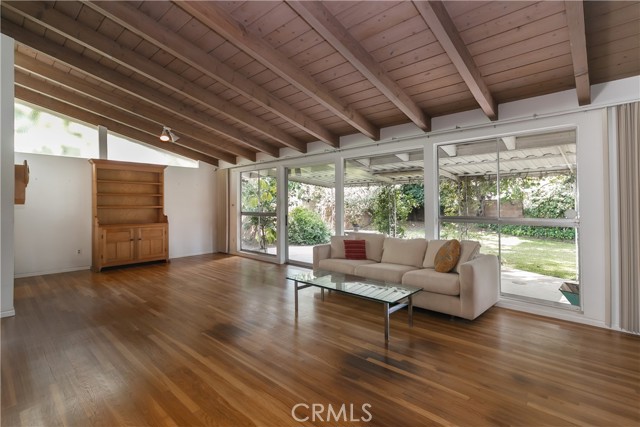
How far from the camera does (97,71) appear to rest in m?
3.92

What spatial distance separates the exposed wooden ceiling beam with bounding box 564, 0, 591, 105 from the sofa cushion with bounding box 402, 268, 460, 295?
219 cm

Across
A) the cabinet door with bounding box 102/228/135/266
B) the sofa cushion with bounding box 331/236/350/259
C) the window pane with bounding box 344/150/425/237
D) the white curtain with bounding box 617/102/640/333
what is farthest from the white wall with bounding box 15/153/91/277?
the white curtain with bounding box 617/102/640/333

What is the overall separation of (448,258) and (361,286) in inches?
43.7

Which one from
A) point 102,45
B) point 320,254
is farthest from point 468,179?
point 102,45

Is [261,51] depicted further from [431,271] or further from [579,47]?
[431,271]

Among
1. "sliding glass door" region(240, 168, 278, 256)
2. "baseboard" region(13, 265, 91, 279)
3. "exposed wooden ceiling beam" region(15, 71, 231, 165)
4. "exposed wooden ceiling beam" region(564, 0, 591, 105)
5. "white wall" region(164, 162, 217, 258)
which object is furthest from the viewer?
"white wall" region(164, 162, 217, 258)

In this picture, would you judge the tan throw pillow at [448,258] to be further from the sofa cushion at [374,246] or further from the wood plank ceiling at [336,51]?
A: the wood plank ceiling at [336,51]

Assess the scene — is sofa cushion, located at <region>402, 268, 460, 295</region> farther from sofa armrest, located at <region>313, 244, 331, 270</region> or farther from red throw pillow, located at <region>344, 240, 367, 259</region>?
sofa armrest, located at <region>313, 244, 331, 270</region>

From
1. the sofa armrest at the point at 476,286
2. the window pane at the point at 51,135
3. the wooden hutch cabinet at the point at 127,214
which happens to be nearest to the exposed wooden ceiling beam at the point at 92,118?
the window pane at the point at 51,135

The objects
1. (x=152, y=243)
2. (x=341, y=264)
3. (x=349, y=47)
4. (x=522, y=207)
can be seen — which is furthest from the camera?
(x=152, y=243)

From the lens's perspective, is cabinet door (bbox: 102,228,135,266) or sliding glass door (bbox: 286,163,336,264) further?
sliding glass door (bbox: 286,163,336,264)

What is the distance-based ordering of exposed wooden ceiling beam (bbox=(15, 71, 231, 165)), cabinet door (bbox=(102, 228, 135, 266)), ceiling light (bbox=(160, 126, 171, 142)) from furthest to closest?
1. cabinet door (bbox=(102, 228, 135, 266))
2. ceiling light (bbox=(160, 126, 171, 142))
3. exposed wooden ceiling beam (bbox=(15, 71, 231, 165))

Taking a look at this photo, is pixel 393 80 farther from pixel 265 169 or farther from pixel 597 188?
pixel 265 169

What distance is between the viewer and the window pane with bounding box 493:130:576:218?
339 centimetres
